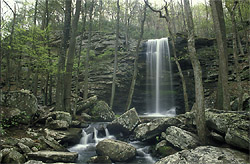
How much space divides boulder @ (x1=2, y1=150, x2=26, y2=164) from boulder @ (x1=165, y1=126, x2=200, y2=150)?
16.9ft

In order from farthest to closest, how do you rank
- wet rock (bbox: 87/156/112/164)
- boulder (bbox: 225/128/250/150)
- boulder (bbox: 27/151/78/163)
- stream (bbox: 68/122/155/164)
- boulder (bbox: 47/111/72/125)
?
boulder (bbox: 47/111/72/125), stream (bbox: 68/122/155/164), wet rock (bbox: 87/156/112/164), boulder (bbox: 27/151/78/163), boulder (bbox: 225/128/250/150)

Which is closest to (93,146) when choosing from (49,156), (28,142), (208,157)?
(49,156)

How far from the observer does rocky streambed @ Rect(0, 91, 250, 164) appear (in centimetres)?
480

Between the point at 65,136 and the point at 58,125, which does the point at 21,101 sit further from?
the point at 65,136

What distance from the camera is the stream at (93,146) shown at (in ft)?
21.5

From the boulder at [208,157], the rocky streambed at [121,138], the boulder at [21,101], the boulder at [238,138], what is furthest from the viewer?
the boulder at [21,101]

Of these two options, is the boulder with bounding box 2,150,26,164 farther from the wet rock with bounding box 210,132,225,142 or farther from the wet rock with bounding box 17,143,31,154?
the wet rock with bounding box 210,132,225,142

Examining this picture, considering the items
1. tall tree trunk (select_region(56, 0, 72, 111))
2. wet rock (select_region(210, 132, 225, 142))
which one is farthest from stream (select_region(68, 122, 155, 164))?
wet rock (select_region(210, 132, 225, 142))

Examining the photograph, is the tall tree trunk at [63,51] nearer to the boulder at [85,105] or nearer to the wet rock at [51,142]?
the boulder at [85,105]

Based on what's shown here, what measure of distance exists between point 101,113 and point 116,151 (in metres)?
5.97

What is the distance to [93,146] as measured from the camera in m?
7.93

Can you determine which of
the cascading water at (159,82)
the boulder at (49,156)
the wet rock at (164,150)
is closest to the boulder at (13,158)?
the boulder at (49,156)

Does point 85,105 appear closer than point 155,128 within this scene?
No

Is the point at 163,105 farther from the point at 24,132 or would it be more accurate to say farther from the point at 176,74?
the point at 24,132
